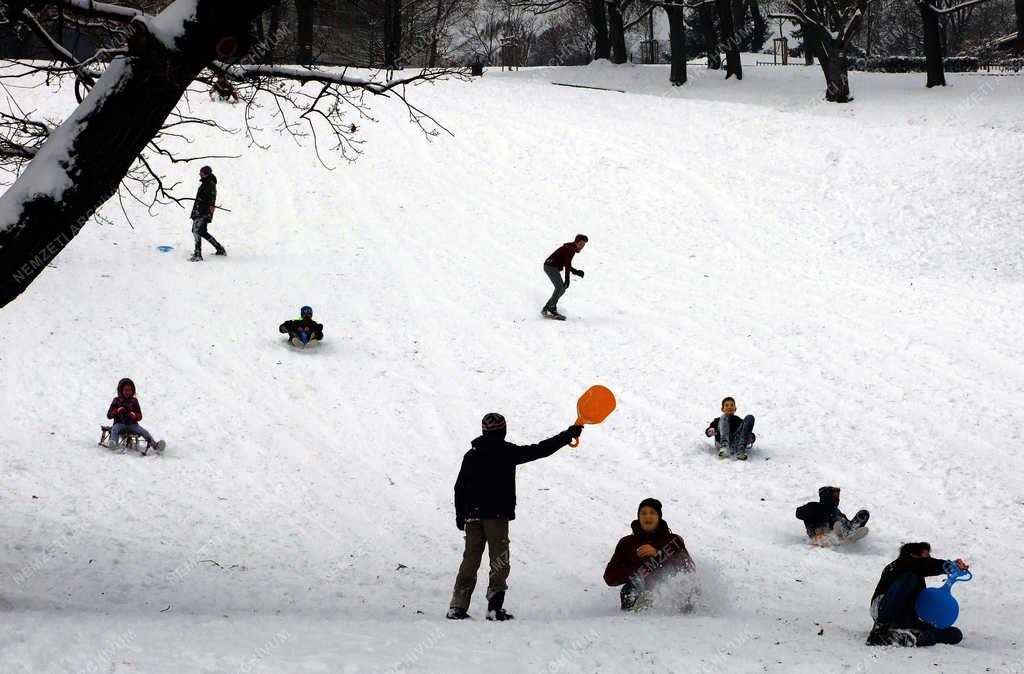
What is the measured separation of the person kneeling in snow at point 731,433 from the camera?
12.7 meters

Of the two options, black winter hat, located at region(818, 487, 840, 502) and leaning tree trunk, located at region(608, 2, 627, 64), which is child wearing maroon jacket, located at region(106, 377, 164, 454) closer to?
black winter hat, located at region(818, 487, 840, 502)

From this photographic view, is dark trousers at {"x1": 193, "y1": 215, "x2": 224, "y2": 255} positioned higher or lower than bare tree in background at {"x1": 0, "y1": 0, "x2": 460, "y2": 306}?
lower

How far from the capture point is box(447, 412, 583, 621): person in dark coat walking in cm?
755

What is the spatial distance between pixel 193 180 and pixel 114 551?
1918 cm

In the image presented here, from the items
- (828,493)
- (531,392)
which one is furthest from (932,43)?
(828,493)

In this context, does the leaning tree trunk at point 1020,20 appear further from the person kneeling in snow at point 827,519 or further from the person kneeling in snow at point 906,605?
the person kneeling in snow at point 906,605

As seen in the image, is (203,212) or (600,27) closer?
(203,212)

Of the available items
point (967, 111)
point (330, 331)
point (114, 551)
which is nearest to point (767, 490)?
point (114, 551)

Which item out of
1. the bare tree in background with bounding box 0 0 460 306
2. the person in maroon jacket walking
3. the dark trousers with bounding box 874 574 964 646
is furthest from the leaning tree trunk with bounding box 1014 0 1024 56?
the bare tree in background with bounding box 0 0 460 306

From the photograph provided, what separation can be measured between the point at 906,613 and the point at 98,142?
20.2ft

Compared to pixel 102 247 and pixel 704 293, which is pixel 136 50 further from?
pixel 102 247

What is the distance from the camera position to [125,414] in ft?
39.7

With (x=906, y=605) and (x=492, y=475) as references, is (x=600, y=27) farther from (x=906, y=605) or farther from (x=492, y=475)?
(x=906, y=605)

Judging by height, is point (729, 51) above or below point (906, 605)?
above
